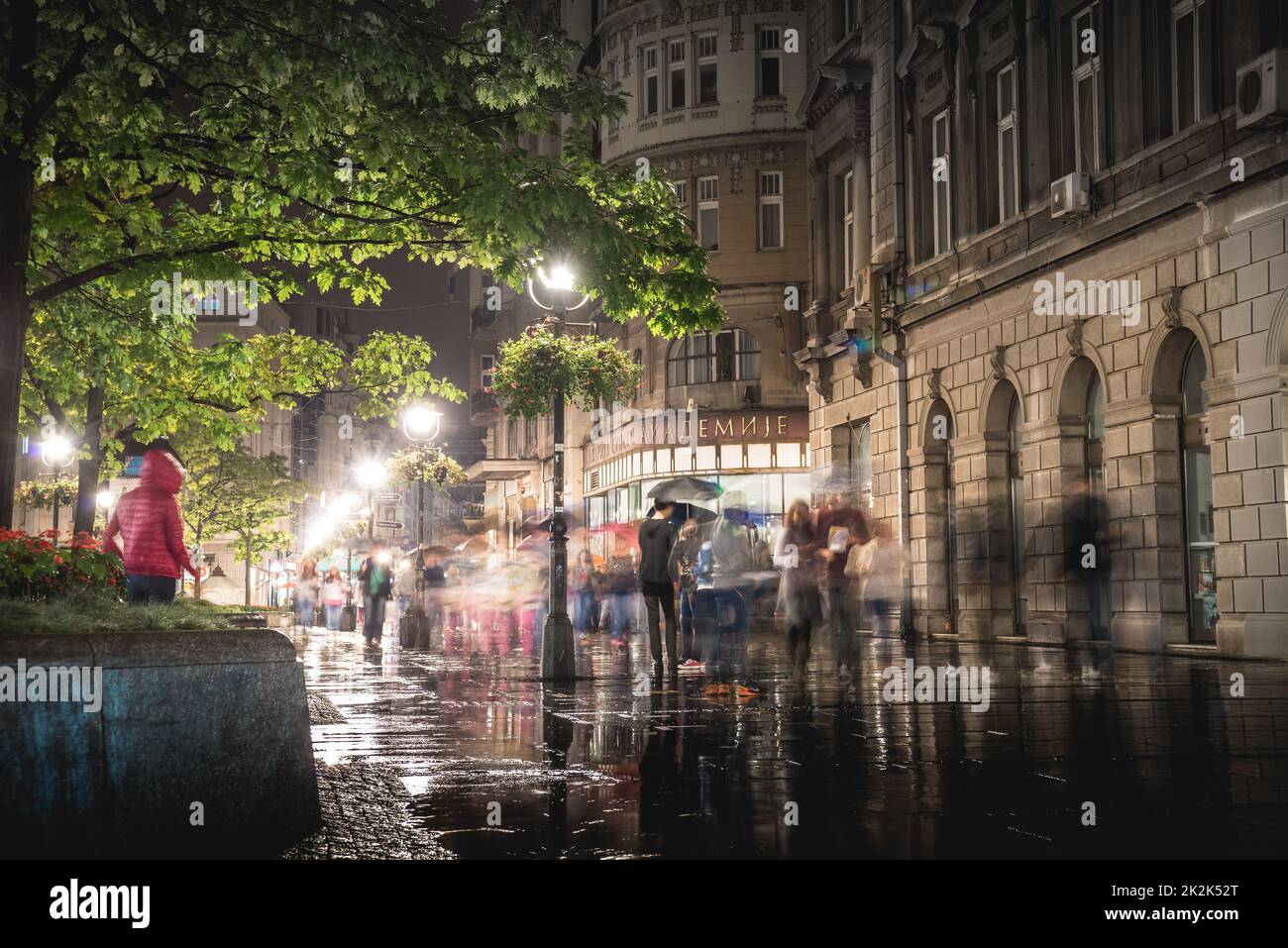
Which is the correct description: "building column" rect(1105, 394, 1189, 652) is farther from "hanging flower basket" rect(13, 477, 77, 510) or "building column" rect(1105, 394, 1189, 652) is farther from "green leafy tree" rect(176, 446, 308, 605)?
"hanging flower basket" rect(13, 477, 77, 510)

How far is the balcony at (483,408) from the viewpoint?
7438cm

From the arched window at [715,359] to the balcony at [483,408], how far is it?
1278 inches

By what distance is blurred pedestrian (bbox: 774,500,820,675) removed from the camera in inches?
573

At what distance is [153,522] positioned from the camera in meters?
10.0

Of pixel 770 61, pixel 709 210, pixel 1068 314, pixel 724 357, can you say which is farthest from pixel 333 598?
pixel 1068 314

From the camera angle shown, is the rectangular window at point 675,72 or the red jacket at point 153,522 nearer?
the red jacket at point 153,522

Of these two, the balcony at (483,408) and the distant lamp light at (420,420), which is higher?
the balcony at (483,408)

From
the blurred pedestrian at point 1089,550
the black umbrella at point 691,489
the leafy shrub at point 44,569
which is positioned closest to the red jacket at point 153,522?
the leafy shrub at point 44,569

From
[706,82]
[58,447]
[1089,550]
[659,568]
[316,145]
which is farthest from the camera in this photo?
[706,82]

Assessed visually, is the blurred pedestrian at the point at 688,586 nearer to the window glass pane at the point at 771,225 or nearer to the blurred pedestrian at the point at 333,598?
the window glass pane at the point at 771,225

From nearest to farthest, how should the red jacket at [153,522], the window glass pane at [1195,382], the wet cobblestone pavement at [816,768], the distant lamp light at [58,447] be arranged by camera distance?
1. the wet cobblestone pavement at [816,768]
2. the red jacket at [153,522]
3. the window glass pane at [1195,382]
4. the distant lamp light at [58,447]

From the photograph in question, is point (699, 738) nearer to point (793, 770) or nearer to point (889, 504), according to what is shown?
point (793, 770)

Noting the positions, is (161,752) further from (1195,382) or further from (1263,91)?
(1195,382)

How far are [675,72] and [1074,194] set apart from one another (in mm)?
23080
